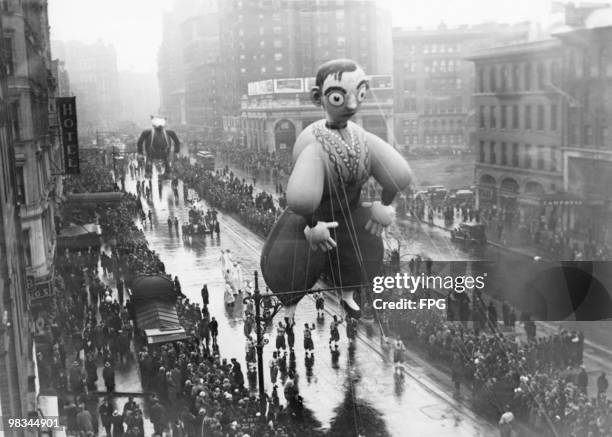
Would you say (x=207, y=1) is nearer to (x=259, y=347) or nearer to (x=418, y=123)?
(x=418, y=123)

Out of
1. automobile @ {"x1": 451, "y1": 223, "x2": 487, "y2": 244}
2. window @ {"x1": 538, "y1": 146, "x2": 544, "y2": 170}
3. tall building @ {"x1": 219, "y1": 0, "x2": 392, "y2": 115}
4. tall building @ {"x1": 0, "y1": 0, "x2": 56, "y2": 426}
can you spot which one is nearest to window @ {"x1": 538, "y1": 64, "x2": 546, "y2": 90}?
window @ {"x1": 538, "y1": 146, "x2": 544, "y2": 170}

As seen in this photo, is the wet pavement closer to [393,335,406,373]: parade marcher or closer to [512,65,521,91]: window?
[393,335,406,373]: parade marcher

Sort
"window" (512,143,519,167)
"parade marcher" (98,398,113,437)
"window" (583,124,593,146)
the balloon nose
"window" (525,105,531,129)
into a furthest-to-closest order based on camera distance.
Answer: "window" (512,143,519,167) → "window" (583,124,593,146) → "window" (525,105,531,129) → "parade marcher" (98,398,113,437) → the balloon nose

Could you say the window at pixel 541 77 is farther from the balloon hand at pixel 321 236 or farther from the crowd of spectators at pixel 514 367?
the balloon hand at pixel 321 236

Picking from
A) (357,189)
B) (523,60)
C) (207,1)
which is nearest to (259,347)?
(357,189)

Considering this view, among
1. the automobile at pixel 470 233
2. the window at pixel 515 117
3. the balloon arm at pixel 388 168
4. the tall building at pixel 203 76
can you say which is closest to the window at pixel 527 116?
the window at pixel 515 117
